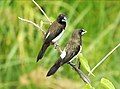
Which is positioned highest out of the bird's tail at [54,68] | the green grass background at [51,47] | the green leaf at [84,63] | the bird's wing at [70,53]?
the bird's tail at [54,68]

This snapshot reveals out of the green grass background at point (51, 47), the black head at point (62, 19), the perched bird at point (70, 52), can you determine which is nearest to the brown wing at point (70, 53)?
the perched bird at point (70, 52)

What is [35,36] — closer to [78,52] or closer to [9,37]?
[9,37]

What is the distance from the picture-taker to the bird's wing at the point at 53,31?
935mm

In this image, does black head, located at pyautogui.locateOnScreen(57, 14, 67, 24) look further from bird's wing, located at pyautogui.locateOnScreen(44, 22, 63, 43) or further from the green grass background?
the green grass background

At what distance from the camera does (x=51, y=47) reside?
8.42 feet

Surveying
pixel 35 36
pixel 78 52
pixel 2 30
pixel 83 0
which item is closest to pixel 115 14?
pixel 83 0

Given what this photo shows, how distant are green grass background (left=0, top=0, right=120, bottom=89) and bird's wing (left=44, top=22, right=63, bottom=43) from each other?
4.77 feet

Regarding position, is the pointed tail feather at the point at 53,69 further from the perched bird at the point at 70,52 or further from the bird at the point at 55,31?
the bird at the point at 55,31

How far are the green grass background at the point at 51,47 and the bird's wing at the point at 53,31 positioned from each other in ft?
4.77

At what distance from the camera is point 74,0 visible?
107 inches

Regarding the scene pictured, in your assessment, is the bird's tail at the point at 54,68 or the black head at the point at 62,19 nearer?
the bird's tail at the point at 54,68

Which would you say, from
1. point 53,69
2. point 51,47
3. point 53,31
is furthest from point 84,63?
point 51,47

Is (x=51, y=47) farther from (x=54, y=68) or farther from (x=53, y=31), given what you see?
(x=54, y=68)

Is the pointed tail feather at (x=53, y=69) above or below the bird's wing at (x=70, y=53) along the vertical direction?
above
